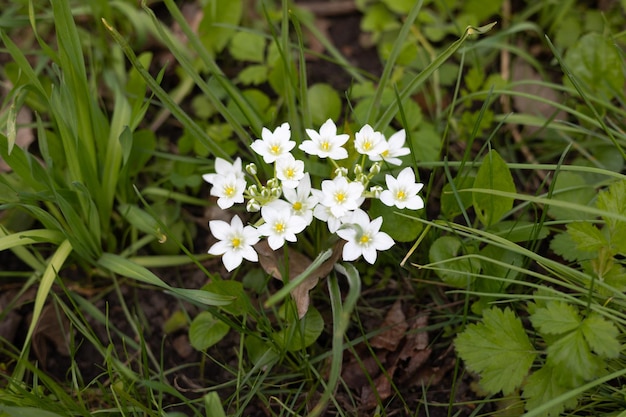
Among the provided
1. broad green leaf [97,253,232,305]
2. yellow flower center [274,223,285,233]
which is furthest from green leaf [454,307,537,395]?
broad green leaf [97,253,232,305]

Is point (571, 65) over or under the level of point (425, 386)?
over

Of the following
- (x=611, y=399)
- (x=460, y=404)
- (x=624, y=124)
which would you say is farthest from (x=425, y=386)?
(x=624, y=124)

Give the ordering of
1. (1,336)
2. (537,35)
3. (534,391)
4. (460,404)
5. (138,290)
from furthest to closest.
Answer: (537,35) < (138,290) < (1,336) < (460,404) < (534,391)

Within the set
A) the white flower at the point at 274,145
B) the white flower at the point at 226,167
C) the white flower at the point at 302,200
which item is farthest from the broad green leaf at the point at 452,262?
the white flower at the point at 226,167

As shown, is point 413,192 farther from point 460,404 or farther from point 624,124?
point 624,124

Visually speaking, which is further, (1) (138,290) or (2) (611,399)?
(1) (138,290)

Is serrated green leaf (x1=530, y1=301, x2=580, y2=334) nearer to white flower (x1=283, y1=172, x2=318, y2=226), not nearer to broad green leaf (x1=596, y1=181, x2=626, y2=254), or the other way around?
broad green leaf (x1=596, y1=181, x2=626, y2=254)

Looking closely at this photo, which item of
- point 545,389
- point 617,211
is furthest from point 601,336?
point 617,211
